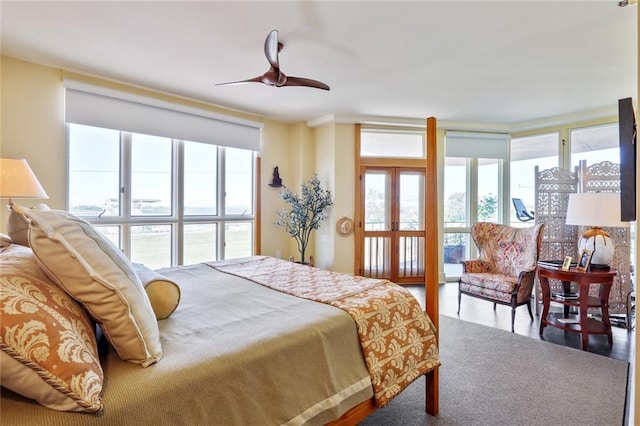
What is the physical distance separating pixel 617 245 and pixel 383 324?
11.8 feet

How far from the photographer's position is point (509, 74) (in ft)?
10.8

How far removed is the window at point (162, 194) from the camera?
11.7 ft

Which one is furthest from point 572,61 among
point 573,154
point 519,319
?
point 519,319

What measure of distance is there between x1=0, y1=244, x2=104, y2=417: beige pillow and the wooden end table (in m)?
3.61

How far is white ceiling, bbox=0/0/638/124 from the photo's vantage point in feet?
7.37

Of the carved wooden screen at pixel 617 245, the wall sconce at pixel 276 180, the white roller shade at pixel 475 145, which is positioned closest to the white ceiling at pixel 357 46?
the carved wooden screen at pixel 617 245

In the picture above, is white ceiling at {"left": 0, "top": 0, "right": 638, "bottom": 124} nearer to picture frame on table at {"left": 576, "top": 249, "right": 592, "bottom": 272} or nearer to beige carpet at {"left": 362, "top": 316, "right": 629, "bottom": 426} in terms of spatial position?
picture frame on table at {"left": 576, "top": 249, "right": 592, "bottom": 272}

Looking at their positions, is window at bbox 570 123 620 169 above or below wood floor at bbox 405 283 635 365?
above

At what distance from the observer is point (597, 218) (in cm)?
306

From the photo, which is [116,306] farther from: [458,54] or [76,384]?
[458,54]

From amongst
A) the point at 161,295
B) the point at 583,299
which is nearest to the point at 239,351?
the point at 161,295

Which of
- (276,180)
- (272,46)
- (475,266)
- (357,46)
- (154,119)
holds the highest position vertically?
(357,46)

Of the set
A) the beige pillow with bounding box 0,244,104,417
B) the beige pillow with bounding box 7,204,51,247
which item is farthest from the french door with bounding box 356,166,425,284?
the beige pillow with bounding box 0,244,104,417

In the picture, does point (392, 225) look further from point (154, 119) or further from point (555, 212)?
point (154, 119)
